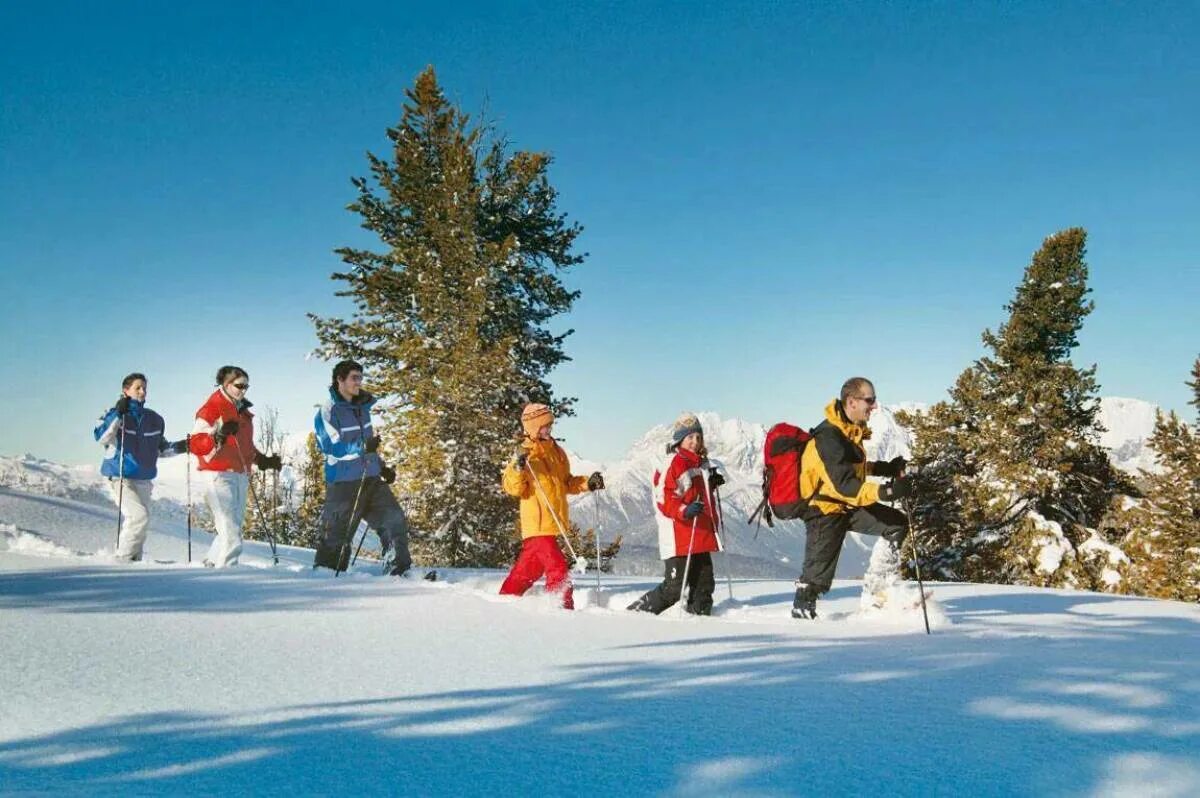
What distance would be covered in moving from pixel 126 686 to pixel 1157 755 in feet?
10.9

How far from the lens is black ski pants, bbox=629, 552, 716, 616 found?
20.0ft

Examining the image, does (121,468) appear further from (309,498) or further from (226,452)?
(309,498)

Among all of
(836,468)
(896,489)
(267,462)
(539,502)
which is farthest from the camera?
(267,462)

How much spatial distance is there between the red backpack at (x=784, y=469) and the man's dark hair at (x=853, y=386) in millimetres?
394

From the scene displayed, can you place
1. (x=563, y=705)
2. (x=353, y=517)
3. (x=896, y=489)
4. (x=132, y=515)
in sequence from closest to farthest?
(x=563, y=705)
(x=896, y=489)
(x=353, y=517)
(x=132, y=515)

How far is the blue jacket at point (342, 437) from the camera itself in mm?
7785

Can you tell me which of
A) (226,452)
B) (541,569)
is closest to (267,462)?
(226,452)

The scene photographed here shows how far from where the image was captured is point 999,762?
2129mm

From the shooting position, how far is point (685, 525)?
20.2ft

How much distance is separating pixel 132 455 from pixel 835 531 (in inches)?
278

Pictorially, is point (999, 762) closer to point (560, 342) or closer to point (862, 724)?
point (862, 724)

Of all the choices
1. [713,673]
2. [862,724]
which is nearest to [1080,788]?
[862,724]

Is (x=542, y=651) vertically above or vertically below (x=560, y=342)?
below

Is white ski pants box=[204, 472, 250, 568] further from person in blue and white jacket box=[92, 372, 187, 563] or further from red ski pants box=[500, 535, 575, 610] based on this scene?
red ski pants box=[500, 535, 575, 610]
